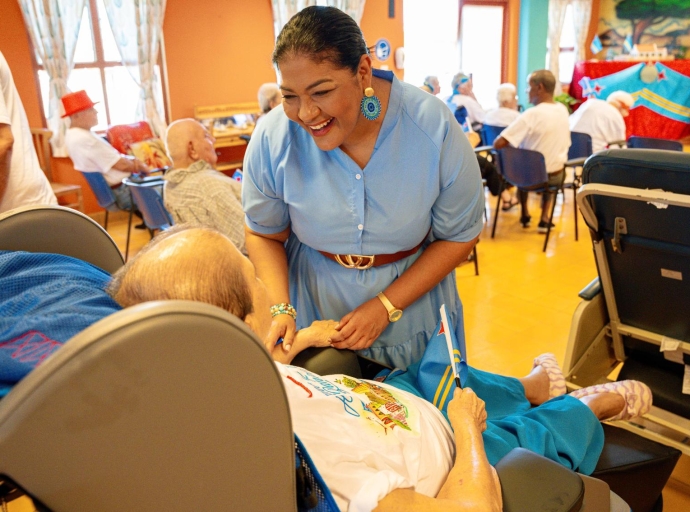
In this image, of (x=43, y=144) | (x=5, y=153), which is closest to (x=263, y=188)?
(x=5, y=153)

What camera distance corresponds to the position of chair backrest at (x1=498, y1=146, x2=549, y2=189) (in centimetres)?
468

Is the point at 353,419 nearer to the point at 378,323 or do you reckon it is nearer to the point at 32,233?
the point at 378,323

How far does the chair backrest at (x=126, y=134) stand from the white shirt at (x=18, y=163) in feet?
14.9

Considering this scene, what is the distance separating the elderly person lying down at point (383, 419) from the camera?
0.78 metres

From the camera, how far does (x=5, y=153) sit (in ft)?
5.73

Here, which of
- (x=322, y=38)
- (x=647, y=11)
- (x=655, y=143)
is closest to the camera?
(x=322, y=38)

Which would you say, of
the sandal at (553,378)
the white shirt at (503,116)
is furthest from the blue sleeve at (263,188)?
the white shirt at (503,116)

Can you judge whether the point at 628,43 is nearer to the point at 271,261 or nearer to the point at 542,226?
the point at 542,226

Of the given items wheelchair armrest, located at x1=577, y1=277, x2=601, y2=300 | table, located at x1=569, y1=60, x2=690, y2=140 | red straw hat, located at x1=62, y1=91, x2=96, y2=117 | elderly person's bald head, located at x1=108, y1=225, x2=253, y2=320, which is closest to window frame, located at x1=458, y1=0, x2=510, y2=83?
table, located at x1=569, y1=60, x2=690, y2=140

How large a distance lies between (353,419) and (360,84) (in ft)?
2.42

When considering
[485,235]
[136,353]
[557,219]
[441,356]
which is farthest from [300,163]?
[557,219]

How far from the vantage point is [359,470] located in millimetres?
946

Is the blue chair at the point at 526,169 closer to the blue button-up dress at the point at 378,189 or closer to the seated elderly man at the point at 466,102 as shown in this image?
the seated elderly man at the point at 466,102

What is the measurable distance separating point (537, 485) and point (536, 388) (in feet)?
2.44
